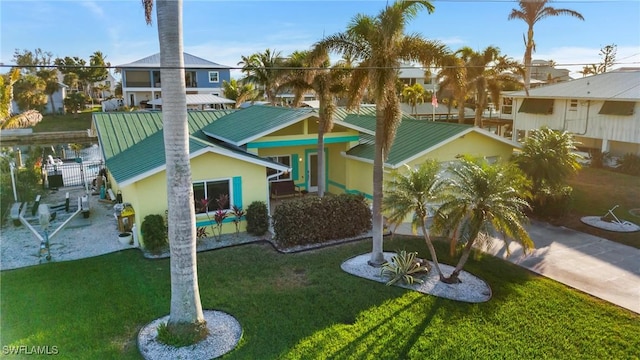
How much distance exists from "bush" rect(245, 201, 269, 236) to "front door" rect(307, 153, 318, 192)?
20.9 ft

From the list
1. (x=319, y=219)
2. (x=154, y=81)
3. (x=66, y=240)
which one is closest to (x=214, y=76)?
(x=154, y=81)

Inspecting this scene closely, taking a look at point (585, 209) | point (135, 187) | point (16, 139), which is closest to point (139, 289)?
point (135, 187)

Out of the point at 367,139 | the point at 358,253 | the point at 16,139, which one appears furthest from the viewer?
the point at 16,139

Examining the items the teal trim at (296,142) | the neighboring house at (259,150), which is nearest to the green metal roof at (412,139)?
the neighboring house at (259,150)

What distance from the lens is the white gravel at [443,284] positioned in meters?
10.4

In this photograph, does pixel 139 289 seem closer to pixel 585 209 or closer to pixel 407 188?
pixel 407 188

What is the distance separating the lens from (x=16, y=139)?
45.3 meters

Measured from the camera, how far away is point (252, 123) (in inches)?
742

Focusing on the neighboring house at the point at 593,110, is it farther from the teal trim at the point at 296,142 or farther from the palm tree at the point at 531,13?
the teal trim at the point at 296,142

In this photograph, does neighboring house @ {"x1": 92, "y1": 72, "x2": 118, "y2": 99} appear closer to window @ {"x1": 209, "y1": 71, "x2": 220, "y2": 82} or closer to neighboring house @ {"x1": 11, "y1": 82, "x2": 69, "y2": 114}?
neighboring house @ {"x1": 11, "y1": 82, "x2": 69, "y2": 114}

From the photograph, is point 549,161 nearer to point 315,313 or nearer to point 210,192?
point 315,313

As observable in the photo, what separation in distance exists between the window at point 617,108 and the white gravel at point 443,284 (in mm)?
19364

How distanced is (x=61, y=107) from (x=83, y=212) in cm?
4984

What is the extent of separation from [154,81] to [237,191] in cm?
4315
